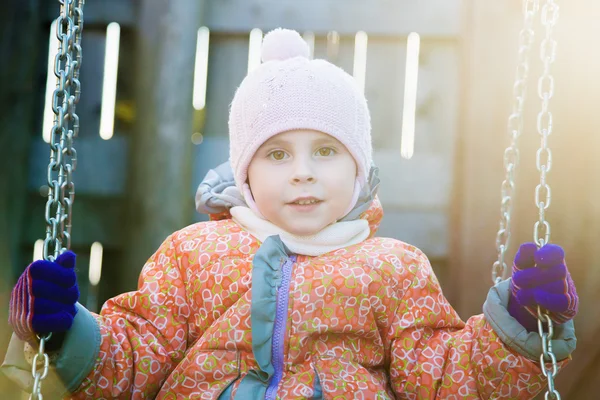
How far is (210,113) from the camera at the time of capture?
3.18 m

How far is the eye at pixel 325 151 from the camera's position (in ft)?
6.10

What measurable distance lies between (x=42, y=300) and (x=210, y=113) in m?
1.73

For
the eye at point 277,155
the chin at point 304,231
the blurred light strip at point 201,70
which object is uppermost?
the blurred light strip at point 201,70

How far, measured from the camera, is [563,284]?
5.09 feet

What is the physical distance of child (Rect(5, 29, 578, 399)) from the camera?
1.67 meters

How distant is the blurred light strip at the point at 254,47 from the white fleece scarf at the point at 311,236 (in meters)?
1.37

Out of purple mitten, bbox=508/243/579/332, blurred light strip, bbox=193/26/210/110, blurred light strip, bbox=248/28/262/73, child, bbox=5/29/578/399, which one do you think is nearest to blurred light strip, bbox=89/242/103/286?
blurred light strip, bbox=193/26/210/110

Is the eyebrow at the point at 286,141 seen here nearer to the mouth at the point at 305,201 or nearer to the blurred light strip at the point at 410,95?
the mouth at the point at 305,201

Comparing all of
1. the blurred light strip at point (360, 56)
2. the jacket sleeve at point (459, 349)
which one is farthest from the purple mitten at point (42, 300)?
the blurred light strip at point (360, 56)

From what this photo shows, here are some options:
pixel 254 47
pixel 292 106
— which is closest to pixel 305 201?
pixel 292 106

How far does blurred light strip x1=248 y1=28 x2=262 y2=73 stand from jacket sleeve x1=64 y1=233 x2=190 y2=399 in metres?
1.42

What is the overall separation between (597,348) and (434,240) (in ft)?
2.44

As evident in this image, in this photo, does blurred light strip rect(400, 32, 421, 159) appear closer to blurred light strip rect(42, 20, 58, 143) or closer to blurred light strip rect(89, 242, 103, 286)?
blurred light strip rect(89, 242, 103, 286)

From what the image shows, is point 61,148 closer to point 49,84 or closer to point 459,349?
point 459,349
